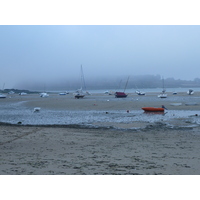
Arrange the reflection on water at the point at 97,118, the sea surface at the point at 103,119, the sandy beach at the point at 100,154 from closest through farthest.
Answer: the sandy beach at the point at 100,154 < the sea surface at the point at 103,119 < the reflection on water at the point at 97,118

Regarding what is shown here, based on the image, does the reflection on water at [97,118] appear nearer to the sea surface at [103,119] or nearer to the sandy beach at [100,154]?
the sea surface at [103,119]

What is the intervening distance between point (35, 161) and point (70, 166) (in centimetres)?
143

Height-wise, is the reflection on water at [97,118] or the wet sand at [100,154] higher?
the reflection on water at [97,118]

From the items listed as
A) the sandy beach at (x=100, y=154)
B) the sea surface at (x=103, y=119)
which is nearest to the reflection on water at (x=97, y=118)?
the sea surface at (x=103, y=119)

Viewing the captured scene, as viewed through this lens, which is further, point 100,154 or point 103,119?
point 103,119

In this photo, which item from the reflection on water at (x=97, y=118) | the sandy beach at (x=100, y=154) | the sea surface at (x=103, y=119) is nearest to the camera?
the sandy beach at (x=100, y=154)

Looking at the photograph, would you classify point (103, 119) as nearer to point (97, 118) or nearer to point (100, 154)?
point (97, 118)

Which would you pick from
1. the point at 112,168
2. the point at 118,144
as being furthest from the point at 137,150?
the point at 112,168

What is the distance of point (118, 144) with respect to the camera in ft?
39.7

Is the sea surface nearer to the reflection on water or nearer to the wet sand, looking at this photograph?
the reflection on water

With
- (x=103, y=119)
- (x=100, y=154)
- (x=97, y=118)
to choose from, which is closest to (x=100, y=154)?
(x=100, y=154)

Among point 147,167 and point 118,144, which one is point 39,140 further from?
point 147,167

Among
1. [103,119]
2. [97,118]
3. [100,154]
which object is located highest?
[97,118]

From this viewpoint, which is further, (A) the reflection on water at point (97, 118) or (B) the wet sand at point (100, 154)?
(A) the reflection on water at point (97, 118)
